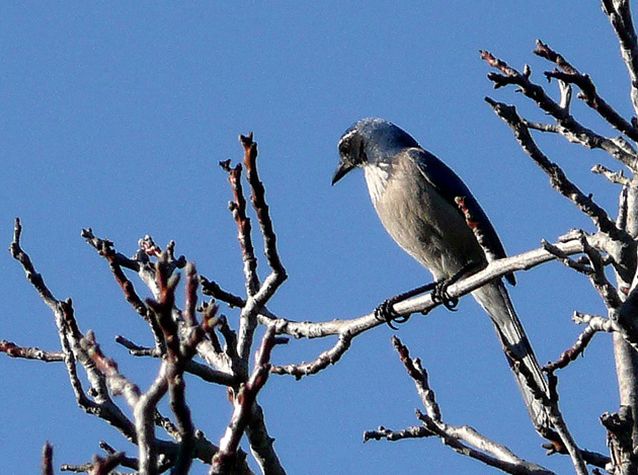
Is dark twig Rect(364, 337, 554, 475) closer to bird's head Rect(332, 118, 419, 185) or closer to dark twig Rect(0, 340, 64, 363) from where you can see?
dark twig Rect(0, 340, 64, 363)

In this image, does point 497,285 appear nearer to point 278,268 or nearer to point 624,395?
point 624,395

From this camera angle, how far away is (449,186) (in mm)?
9195

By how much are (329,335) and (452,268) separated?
10.2 feet

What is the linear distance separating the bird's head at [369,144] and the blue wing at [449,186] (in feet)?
0.79

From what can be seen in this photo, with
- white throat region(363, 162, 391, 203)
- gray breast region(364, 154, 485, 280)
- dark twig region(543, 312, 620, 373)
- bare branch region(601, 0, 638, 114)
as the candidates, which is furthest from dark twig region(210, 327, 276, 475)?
white throat region(363, 162, 391, 203)

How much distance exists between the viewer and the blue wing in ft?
30.1

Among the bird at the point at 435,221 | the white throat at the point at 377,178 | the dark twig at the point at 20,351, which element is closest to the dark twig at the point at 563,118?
the dark twig at the point at 20,351

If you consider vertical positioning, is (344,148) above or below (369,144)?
above

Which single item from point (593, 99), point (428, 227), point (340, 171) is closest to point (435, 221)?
point (428, 227)

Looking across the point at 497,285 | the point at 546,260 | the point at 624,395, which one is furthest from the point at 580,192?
the point at 497,285

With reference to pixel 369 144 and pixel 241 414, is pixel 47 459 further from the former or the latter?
pixel 369 144

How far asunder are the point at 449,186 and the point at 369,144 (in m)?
1.18

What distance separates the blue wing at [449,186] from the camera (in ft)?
30.1

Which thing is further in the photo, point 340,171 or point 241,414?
point 340,171
